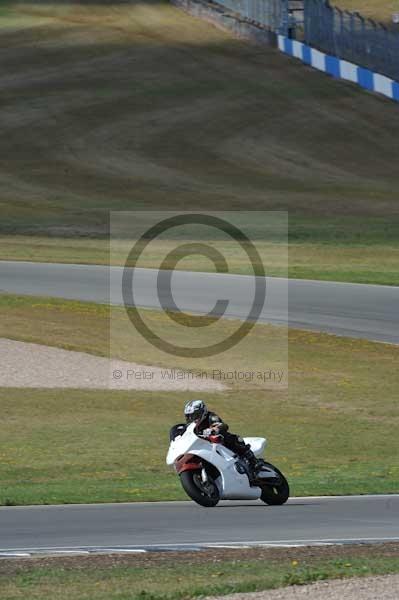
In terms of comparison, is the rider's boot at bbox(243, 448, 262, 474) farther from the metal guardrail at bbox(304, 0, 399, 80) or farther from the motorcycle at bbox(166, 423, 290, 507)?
the metal guardrail at bbox(304, 0, 399, 80)

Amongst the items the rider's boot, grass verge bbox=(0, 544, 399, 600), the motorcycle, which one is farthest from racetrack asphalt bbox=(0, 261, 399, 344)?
grass verge bbox=(0, 544, 399, 600)

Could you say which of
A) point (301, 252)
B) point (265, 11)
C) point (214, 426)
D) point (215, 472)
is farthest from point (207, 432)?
point (265, 11)

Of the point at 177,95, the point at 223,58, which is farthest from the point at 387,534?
the point at 223,58

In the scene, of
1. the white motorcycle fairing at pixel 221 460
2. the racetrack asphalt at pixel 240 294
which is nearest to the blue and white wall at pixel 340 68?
the racetrack asphalt at pixel 240 294

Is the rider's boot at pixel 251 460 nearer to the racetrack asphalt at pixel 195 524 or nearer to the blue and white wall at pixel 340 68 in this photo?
the racetrack asphalt at pixel 195 524

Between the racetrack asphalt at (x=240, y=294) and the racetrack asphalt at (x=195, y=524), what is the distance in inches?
552

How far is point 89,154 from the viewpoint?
2339 inches

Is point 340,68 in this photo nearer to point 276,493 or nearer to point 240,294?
point 240,294

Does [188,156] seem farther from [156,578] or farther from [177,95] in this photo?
[156,578]

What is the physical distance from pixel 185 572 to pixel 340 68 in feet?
195

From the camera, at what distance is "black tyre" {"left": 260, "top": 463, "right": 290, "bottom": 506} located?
14.8 m

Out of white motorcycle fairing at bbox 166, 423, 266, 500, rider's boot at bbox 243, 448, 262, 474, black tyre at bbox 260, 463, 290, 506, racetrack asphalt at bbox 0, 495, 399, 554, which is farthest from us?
black tyre at bbox 260, 463, 290, 506

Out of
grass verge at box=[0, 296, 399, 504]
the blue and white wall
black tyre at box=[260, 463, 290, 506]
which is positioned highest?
black tyre at box=[260, 463, 290, 506]

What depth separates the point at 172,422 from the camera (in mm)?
21344
